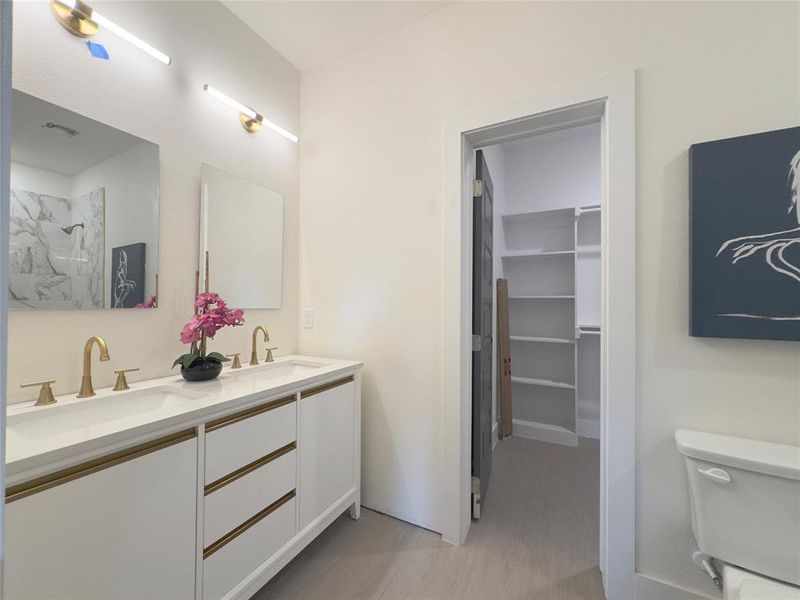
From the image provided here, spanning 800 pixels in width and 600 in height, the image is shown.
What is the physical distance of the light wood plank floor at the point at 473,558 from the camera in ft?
4.52

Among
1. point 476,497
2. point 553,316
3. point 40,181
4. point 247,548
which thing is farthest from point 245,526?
point 553,316

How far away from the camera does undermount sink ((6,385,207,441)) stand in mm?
940

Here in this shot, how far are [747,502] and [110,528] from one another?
6.28ft

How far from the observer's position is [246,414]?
47.9 inches

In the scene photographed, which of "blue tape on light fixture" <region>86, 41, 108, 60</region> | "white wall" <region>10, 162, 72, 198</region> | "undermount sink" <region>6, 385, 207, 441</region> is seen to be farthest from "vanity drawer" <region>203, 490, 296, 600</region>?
"blue tape on light fixture" <region>86, 41, 108, 60</region>

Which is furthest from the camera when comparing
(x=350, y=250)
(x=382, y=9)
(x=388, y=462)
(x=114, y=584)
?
(x=350, y=250)

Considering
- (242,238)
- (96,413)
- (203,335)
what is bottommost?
(96,413)

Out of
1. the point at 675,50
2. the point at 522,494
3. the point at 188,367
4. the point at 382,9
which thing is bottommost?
the point at 522,494

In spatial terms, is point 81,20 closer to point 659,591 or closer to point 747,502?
point 747,502

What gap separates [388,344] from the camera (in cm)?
188

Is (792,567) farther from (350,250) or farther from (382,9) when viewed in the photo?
(382,9)

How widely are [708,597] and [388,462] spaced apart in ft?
4.60

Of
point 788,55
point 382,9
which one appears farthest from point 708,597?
point 382,9

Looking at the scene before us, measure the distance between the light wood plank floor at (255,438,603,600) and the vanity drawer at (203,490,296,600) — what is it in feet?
0.82
